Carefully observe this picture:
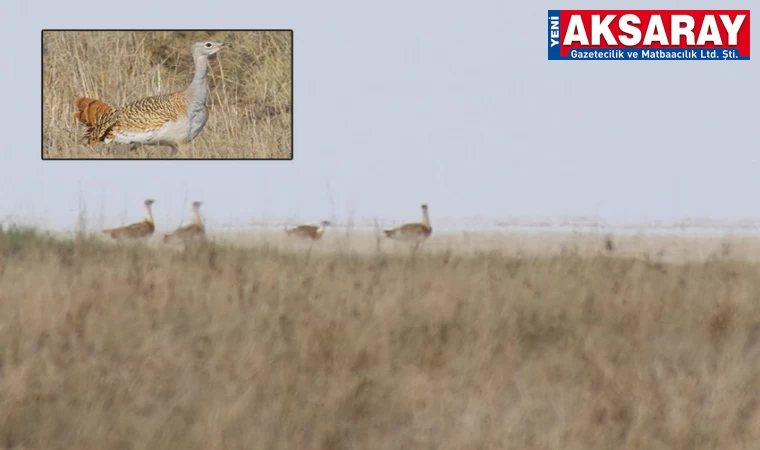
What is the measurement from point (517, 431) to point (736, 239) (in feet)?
37.1

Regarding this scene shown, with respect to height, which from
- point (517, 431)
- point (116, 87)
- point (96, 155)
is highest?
point (116, 87)

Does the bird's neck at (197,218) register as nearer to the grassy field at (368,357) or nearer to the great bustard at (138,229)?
the great bustard at (138,229)

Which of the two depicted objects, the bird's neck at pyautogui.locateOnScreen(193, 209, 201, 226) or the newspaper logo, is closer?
the newspaper logo

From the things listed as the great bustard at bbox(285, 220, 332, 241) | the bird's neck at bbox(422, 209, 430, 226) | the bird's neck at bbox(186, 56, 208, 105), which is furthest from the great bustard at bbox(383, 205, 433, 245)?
the bird's neck at bbox(186, 56, 208, 105)

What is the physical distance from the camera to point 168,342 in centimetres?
599

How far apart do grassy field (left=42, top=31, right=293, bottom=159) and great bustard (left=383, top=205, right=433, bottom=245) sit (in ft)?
5.59

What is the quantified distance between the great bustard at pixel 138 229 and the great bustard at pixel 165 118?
3.65 feet

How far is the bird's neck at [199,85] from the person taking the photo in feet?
38.4

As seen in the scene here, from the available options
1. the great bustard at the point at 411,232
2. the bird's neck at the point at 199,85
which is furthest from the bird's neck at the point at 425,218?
the bird's neck at the point at 199,85

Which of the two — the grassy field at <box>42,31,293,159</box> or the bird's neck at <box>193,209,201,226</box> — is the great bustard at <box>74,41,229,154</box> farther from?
the bird's neck at <box>193,209,201,226</box>

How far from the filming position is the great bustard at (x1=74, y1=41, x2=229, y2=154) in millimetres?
11578

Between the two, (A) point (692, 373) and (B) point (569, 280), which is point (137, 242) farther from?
(A) point (692, 373)

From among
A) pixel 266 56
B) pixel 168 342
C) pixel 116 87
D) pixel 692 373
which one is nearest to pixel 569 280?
pixel 692 373

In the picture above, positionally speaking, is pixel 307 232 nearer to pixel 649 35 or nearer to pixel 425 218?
pixel 425 218
